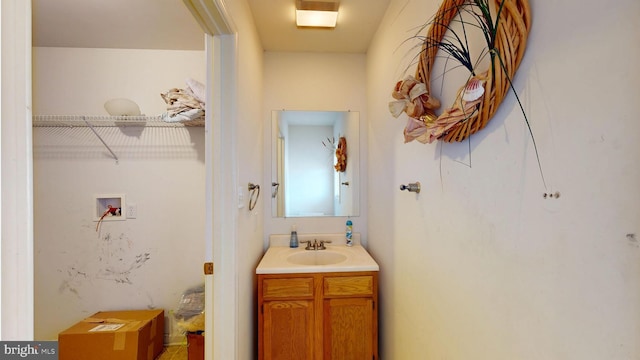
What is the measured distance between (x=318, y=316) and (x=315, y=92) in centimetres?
179

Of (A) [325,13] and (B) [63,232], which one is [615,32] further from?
(B) [63,232]

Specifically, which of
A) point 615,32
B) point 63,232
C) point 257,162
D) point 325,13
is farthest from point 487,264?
point 63,232

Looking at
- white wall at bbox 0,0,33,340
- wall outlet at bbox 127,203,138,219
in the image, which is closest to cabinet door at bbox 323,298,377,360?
white wall at bbox 0,0,33,340

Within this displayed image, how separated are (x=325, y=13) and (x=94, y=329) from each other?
2683mm

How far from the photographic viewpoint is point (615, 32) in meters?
0.40

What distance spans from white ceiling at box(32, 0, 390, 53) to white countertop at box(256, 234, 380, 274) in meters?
1.66

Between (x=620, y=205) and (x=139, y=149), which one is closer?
(x=620, y=205)

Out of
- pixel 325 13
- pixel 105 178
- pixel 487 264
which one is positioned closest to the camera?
pixel 487 264

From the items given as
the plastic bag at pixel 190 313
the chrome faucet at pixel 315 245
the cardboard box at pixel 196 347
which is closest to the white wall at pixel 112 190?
the plastic bag at pixel 190 313

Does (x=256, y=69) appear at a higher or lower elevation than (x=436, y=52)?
higher

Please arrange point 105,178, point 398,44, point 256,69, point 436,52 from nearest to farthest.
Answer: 1. point 436,52
2. point 398,44
3. point 256,69
4. point 105,178

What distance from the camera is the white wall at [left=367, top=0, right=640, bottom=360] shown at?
397 mm

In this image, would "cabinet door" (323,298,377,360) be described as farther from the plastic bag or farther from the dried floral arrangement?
the dried floral arrangement

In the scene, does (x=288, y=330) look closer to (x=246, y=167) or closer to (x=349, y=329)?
(x=349, y=329)
